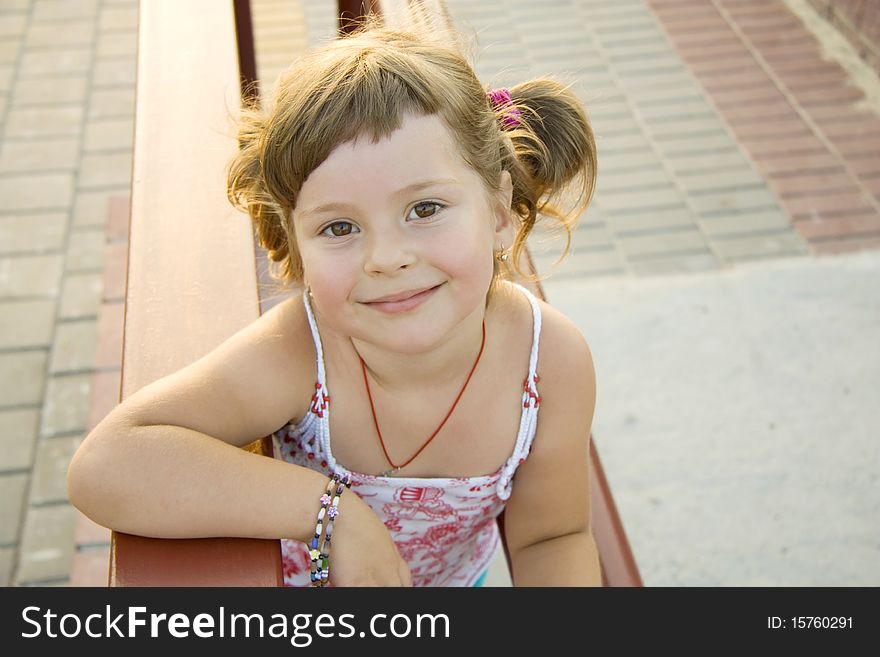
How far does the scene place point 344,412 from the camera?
62.4 inches

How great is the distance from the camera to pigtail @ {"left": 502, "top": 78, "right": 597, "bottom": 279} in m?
1.58

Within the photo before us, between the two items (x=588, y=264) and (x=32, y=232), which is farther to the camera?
(x=32, y=232)

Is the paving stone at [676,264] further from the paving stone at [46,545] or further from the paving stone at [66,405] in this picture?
the paving stone at [46,545]

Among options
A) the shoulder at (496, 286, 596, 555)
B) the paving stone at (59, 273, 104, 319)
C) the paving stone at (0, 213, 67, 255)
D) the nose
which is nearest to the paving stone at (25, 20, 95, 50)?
the paving stone at (0, 213, 67, 255)

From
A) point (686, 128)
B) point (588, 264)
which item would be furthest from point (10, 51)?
point (686, 128)

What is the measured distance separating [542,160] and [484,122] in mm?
183

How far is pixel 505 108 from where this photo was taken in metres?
1.54

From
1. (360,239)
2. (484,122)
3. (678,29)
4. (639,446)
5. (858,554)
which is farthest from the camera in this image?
(678,29)

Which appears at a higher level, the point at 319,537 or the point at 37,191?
the point at 319,537

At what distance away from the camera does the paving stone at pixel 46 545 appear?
8.33 feet

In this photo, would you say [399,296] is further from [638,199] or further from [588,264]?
[638,199]

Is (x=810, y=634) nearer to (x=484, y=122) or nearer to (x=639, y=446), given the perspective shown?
(x=484, y=122)

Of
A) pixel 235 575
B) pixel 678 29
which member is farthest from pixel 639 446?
pixel 678 29

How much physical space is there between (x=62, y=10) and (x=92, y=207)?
64.6 inches
